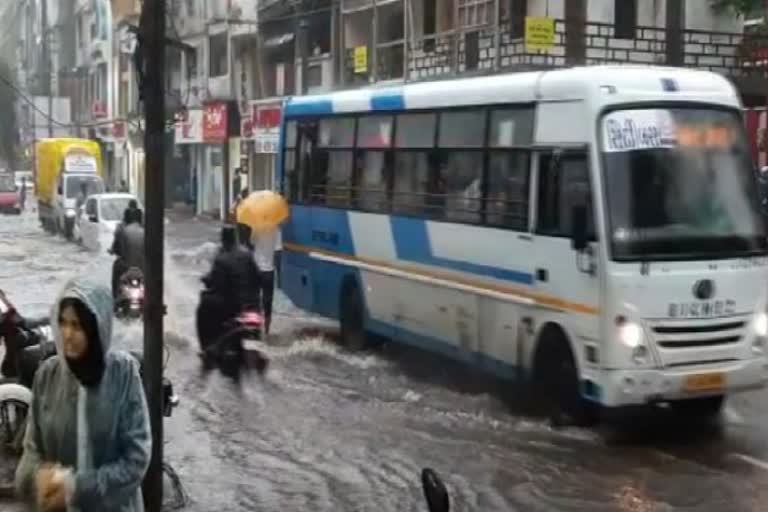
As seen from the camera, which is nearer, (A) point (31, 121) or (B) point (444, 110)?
(B) point (444, 110)

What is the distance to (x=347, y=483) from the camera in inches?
350

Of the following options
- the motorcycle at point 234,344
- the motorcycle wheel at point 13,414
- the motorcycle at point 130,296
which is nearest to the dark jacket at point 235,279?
the motorcycle at point 234,344

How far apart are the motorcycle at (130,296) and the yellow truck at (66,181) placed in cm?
1941

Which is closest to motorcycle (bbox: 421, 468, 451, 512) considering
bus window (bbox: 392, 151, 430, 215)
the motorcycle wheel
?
the motorcycle wheel

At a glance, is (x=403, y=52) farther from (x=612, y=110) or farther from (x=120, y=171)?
(x=120, y=171)

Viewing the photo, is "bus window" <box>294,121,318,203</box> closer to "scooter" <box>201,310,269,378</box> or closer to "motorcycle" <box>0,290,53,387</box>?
"scooter" <box>201,310,269,378</box>

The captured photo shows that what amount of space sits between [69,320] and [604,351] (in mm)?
6364

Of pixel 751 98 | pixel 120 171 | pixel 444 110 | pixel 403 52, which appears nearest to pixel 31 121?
pixel 120 171

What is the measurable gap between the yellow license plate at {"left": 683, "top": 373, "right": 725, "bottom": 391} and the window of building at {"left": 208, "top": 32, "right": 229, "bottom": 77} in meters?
38.6

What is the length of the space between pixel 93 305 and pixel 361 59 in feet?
104

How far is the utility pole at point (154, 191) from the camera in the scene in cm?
641

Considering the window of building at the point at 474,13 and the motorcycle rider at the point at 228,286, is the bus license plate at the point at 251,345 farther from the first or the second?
the window of building at the point at 474,13

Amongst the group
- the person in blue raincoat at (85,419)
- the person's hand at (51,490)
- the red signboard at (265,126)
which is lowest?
the person's hand at (51,490)

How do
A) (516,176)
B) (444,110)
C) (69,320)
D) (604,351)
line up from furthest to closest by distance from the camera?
1. (444,110)
2. (516,176)
3. (604,351)
4. (69,320)
